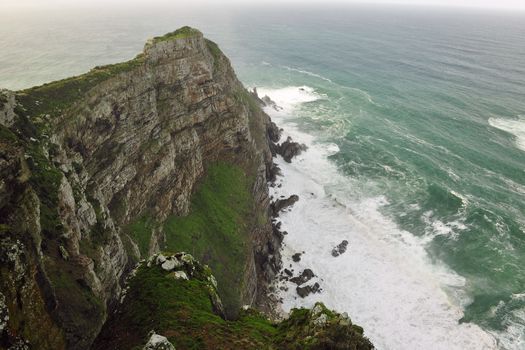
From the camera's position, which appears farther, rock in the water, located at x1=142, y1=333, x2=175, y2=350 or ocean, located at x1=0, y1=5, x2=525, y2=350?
ocean, located at x1=0, y1=5, x2=525, y2=350

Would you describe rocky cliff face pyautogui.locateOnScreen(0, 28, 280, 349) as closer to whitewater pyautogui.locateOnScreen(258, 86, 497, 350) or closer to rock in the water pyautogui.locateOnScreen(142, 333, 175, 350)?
rock in the water pyautogui.locateOnScreen(142, 333, 175, 350)

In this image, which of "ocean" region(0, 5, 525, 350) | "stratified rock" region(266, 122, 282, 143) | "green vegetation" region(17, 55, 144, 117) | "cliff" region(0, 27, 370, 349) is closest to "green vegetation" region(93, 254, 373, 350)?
"cliff" region(0, 27, 370, 349)

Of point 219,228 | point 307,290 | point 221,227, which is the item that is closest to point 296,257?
point 307,290

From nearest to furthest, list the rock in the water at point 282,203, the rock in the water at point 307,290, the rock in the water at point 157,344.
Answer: the rock in the water at point 157,344 → the rock in the water at point 307,290 → the rock in the water at point 282,203

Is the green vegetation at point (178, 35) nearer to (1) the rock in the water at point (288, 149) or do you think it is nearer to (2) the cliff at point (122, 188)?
(2) the cliff at point (122, 188)

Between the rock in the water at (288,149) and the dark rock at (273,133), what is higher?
the dark rock at (273,133)

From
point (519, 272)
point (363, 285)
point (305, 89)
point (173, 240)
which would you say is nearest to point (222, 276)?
point (173, 240)

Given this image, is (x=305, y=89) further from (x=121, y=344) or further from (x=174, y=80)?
(x=121, y=344)

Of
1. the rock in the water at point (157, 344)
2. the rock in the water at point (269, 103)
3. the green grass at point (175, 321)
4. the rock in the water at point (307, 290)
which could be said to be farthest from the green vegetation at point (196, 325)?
the rock in the water at point (269, 103)
